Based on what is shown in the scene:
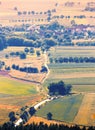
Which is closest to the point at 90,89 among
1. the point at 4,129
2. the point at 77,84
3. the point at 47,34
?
the point at 77,84

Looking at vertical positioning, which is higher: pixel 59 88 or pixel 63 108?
pixel 59 88

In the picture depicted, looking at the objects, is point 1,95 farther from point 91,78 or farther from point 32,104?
point 91,78

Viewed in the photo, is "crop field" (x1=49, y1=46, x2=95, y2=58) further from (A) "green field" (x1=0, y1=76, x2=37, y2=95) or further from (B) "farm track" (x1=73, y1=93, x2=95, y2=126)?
(B) "farm track" (x1=73, y1=93, x2=95, y2=126)

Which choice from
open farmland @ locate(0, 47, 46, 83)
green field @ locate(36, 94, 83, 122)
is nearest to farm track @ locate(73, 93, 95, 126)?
green field @ locate(36, 94, 83, 122)

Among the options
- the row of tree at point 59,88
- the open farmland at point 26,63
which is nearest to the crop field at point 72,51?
the open farmland at point 26,63

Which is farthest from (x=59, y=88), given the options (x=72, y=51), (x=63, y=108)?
(x=72, y=51)

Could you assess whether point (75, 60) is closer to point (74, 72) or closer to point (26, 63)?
point (26, 63)
